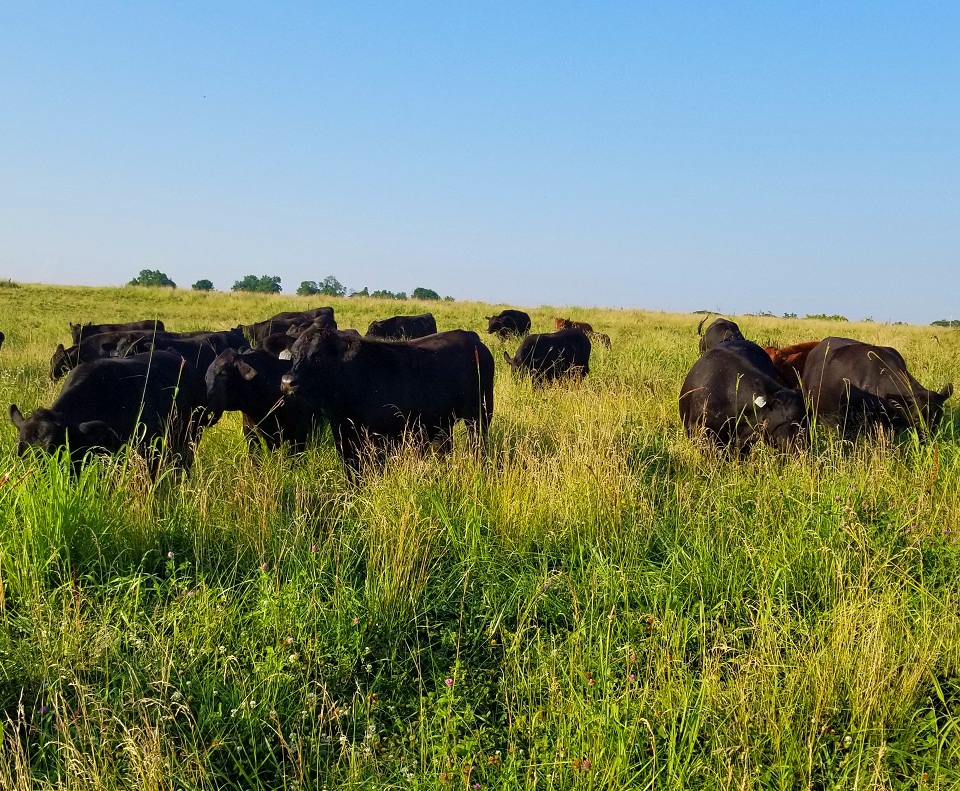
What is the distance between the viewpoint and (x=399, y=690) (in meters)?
3.41

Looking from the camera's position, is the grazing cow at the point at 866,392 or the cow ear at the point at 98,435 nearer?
the cow ear at the point at 98,435

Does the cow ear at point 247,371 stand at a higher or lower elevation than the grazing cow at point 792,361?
lower

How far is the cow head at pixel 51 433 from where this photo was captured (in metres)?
5.68

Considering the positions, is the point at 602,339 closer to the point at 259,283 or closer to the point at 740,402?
the point at 740,402

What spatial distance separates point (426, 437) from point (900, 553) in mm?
4317

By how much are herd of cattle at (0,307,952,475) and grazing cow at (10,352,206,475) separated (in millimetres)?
12

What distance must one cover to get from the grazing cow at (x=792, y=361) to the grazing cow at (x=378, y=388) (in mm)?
4900

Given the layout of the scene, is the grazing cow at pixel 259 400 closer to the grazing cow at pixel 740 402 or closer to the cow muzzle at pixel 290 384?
the cow muzzle at pixel 290 384

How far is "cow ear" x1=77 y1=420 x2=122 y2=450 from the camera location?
17.9 feet

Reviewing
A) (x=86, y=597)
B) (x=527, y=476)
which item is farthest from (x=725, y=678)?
(x=86, y=597)

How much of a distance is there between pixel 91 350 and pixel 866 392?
12345 millimetres

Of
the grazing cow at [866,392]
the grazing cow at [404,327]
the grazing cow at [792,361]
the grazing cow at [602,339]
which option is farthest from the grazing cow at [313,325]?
the grazing cow at [404,327]

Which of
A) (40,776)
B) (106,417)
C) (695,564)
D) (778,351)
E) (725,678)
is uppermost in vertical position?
(778,351)

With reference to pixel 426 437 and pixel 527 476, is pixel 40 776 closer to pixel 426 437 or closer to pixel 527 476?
pixel 527 476
